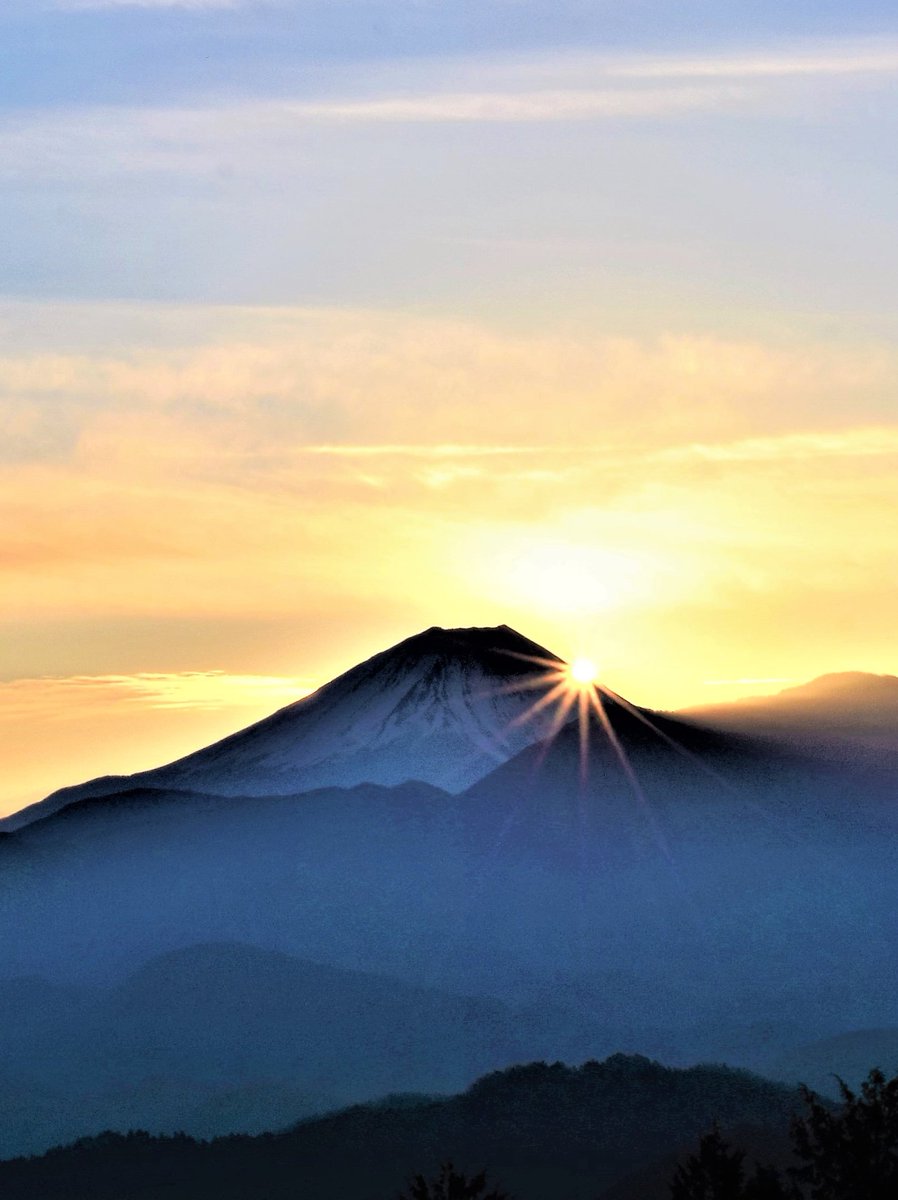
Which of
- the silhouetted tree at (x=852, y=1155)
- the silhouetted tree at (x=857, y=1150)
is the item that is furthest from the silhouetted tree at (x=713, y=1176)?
the silhouetted tree at (x=857, y=1150)

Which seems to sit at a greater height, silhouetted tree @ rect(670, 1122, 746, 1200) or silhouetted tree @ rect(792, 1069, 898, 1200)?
silhouetted tree @ rect(792, 1069, 898, 1200)

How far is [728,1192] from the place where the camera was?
221 ft

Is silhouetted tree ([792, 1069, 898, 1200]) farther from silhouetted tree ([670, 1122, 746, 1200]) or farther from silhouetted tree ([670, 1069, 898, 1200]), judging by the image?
silhouetted tree ([670, 1122, 746, 1200])

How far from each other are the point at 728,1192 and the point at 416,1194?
10401mm

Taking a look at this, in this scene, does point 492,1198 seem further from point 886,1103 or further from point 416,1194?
point 886,1103

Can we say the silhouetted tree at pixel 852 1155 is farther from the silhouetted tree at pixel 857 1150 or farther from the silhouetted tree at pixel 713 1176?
the silhouetted tree at pixel 713 1176

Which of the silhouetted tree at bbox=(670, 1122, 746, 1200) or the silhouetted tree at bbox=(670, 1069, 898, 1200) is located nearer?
the silhouetted tree at bbox=(670, 1069, 898, 1200)

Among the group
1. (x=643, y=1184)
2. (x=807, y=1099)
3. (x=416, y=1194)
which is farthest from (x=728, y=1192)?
(x=643, y=1184)

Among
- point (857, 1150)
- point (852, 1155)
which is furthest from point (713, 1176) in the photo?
point (857, 1150)

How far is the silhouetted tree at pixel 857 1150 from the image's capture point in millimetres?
62688

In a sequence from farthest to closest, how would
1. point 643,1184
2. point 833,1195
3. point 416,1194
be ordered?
point 643,1184
point 416,1194
point 833,1195

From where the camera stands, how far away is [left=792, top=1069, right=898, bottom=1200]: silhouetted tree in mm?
62688

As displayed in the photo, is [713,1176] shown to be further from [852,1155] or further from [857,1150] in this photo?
[857,1150]

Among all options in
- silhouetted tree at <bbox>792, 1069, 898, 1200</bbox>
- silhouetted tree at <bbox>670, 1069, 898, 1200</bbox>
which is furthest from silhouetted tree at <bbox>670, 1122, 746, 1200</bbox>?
silhouetted tree at <bbox>792, 1069, 898, 1200</bbox>
